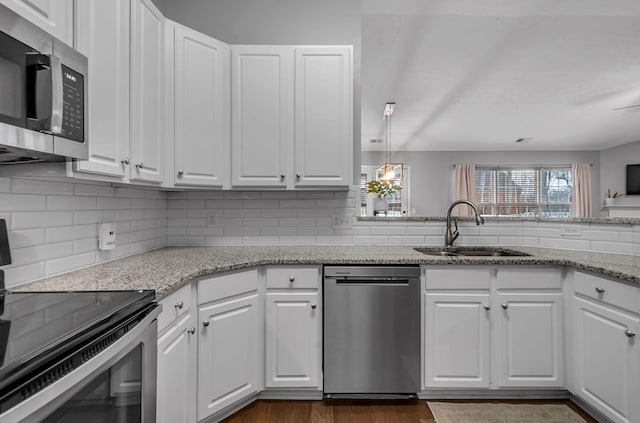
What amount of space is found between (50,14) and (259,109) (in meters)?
1.20

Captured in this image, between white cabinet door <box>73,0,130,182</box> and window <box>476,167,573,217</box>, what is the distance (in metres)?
7.86

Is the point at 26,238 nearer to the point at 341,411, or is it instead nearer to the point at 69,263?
the point at 69,263

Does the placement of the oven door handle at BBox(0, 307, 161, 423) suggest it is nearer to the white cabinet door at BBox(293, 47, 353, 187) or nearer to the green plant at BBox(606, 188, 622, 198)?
the white cabinet door at BBox(293, 47, 353, 187)

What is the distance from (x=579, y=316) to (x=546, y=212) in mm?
7242

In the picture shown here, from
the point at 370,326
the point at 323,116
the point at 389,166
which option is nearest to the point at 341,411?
the point at 370,326

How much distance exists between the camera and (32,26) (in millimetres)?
932

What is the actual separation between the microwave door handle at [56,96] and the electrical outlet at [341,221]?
1.81 m

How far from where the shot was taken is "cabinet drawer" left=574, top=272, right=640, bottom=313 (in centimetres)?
150

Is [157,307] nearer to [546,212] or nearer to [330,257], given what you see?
[330,257]

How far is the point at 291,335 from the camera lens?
188cm

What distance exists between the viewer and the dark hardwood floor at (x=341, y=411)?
70.6 inches

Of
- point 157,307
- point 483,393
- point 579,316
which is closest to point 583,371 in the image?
point 579,316

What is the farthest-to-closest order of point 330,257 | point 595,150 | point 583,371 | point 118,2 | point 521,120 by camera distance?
point 595,150
point 521,120
point 330,257
point 583,371
point 118,2

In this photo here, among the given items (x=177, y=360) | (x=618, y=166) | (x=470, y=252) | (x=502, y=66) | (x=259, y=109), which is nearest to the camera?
(x=177, y=360)
